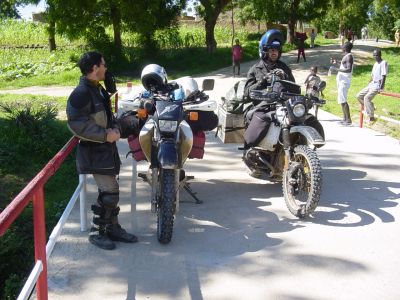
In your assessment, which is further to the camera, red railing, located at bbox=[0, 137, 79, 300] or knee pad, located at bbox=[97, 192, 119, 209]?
knee pad, located at bbox=[97, 192, 119, 209]

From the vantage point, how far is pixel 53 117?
9539 millimetres

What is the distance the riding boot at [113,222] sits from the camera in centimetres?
447

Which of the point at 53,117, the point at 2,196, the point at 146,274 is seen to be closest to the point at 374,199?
the point at 146,274

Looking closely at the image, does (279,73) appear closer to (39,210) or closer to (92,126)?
(92,126)

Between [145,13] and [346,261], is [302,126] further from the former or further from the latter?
[145,13]

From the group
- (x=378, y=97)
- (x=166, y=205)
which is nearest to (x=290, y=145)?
(x=166, y=205)

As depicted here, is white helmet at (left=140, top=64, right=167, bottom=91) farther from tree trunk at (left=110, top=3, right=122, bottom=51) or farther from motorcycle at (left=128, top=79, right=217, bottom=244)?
tree trunk at (left=110, top=3, right=122, bottom=51)

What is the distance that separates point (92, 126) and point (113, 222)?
913mm

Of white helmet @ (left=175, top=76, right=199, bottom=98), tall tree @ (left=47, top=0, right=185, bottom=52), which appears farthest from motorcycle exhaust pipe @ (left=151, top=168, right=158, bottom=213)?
tall tree @ (left=47, top=0, right=185, bottom=52)

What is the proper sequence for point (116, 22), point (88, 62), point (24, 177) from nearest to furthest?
point (88, 62) < point (24, 177) < point (116, 22)

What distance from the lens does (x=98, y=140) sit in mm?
4234

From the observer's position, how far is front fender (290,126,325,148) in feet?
16.9

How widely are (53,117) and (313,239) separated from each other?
622cm

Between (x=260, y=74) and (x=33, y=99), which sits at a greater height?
(x=260, y=74)
